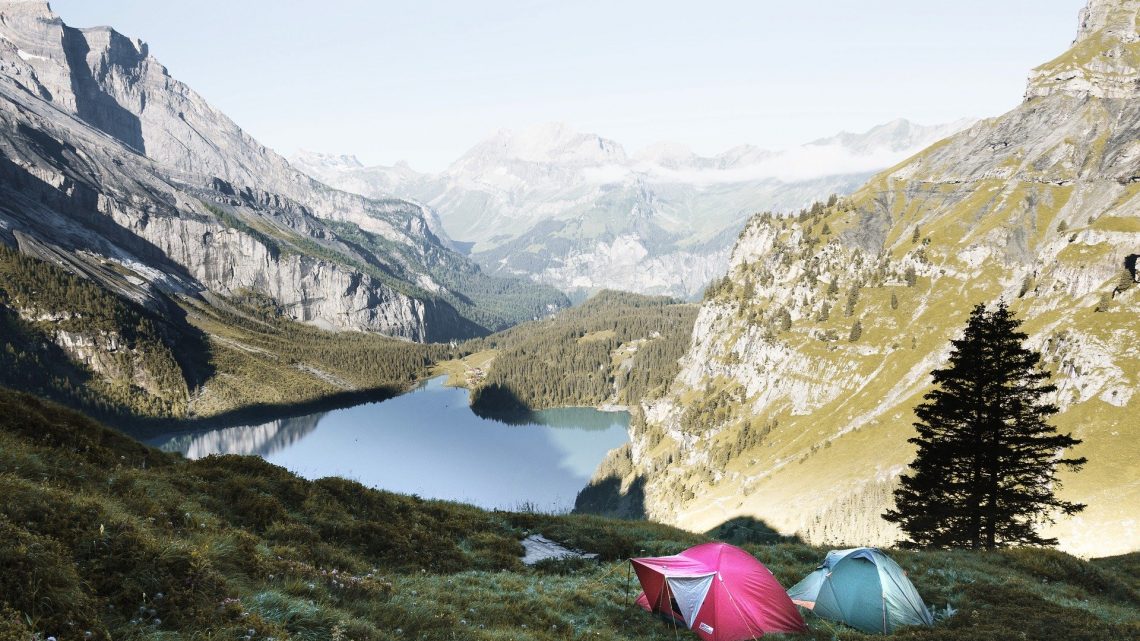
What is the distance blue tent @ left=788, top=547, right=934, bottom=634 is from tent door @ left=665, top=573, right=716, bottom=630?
507cm

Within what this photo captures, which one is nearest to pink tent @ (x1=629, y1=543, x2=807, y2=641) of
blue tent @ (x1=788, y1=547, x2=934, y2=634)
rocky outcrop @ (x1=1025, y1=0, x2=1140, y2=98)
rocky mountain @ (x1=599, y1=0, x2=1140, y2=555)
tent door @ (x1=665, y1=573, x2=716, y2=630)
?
tent door @ (x1=665, y1=573, x2=716, y2=630)

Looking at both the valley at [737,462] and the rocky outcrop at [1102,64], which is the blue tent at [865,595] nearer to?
the valley at [737,462]

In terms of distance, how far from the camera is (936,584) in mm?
21125

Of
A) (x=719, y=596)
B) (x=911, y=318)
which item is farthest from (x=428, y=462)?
(x=719, y=596)

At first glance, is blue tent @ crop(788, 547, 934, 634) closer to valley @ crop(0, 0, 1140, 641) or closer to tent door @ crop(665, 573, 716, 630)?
valley @ crop(0, 0, 1140, 641)

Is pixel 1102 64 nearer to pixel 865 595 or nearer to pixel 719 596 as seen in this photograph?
pixel 865 595

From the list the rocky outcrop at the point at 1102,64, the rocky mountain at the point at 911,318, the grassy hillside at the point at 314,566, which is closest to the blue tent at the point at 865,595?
the grassy hillside at the point at 314,566

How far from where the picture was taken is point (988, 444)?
105ft

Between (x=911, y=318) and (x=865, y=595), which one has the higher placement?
(x=911, y=318)

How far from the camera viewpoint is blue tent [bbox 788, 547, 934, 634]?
1817 cm

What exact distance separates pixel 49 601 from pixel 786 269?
166957 mm

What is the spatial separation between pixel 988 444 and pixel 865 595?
Result: 65.0 feet

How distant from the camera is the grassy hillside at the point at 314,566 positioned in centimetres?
892

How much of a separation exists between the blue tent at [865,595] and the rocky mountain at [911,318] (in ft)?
131
